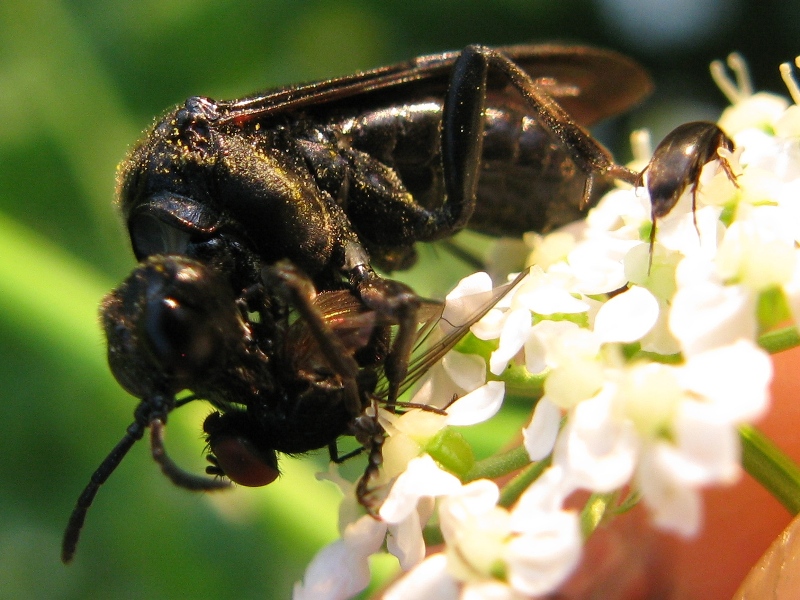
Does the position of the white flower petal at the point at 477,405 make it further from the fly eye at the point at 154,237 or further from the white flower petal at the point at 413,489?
the fly eye at the point at 154,237

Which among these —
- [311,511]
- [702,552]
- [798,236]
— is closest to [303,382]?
[798,236]

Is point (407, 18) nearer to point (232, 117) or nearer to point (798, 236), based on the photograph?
point (232, 117)

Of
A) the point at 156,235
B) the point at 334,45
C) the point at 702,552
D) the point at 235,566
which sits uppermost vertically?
the point at 156,235

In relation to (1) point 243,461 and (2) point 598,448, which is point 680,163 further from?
(1) point 243,461

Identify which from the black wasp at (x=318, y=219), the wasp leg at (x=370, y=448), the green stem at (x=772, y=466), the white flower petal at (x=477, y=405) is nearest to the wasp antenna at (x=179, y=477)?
the black wasp at (x=318, y=219)

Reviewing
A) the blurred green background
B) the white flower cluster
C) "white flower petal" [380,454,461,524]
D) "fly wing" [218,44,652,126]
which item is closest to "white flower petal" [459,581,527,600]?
the white flower cluster

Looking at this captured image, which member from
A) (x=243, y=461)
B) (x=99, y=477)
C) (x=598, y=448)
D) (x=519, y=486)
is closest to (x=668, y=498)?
(x=598, y=448)
